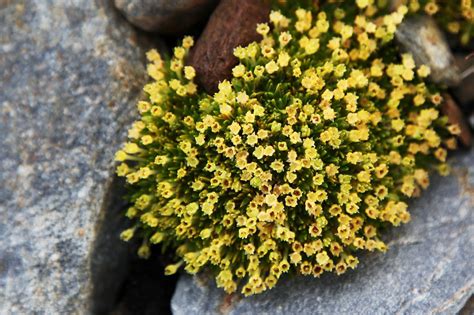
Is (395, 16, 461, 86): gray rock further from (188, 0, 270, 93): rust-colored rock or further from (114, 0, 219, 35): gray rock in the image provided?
(114, 0, 219, 35): gray rock

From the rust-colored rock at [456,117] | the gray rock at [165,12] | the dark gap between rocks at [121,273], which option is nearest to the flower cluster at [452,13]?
the rust-colored rock at [456,117]

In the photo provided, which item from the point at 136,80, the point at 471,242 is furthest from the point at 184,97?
the point at 471,242

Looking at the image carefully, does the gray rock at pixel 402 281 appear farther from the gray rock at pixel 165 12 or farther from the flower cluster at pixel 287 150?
the gray rock at pixel 165 12

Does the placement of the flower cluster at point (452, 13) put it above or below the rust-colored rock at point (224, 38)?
below

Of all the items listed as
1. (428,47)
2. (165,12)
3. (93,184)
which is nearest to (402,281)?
(428,47)

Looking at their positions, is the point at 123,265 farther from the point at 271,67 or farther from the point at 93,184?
the point at 271,67
